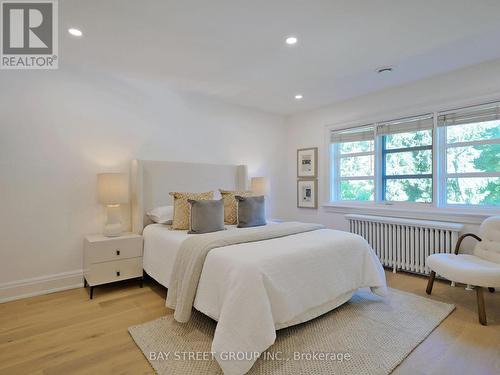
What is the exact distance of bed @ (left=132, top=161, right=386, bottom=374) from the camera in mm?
1707

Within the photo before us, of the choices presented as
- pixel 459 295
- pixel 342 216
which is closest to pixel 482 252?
pixel 459 295

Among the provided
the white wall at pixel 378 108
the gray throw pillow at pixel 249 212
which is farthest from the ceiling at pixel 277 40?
the gray throw pillow at pixel 249 212

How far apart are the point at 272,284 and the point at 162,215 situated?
1864 mm

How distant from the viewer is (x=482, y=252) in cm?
277

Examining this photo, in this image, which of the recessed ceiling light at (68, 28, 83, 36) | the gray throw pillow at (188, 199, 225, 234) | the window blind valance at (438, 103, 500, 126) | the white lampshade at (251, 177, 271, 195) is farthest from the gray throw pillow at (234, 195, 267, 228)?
the window blind valance at (438, 103, 500, 126)

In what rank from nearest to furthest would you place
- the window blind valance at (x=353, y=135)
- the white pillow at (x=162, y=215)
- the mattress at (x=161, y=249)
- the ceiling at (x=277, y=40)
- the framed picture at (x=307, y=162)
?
the ceiling at (x=277, y=40)
the mattress at (x=161, y=249)
the white pillow at (x=162, y=215)
the window blind valance at (x=353, y=135)
the framed picture at (x=307, y=162)

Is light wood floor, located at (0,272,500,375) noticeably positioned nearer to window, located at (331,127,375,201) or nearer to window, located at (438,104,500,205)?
window, located at (438,104,500,205)

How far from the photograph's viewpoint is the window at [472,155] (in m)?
3.08

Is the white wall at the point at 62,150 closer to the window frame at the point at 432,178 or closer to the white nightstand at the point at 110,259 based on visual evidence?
the white nightstand at the point at 110,259

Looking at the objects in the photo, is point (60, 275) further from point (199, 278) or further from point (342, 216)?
point (342, 216)

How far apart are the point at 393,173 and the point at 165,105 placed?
133 inches

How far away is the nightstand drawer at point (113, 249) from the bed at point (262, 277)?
0.12 m

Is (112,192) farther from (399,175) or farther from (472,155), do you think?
(472,155)

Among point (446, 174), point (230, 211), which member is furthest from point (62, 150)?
point (446, 174)
